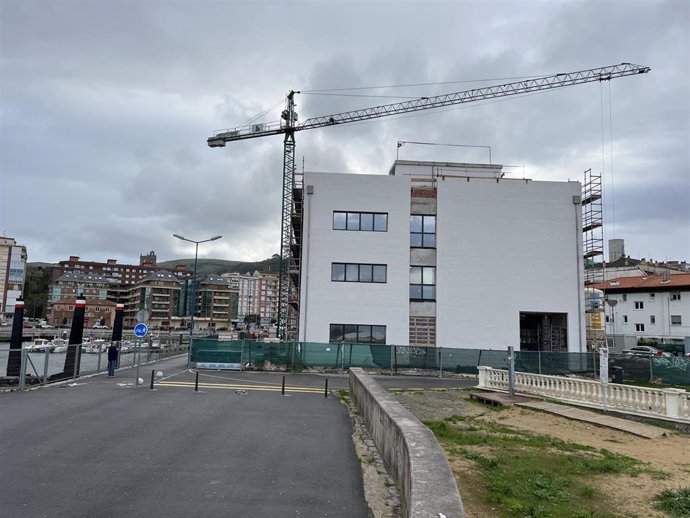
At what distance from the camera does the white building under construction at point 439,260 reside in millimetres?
31750

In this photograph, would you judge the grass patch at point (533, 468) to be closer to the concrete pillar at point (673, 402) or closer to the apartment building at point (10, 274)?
the concrete pillar at point (673, 402)

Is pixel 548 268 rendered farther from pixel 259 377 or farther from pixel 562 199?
pixel 259 377

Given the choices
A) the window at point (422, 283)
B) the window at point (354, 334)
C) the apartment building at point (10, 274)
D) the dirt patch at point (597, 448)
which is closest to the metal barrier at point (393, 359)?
the window at point (354, 334)

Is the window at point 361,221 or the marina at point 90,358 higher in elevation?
the window at point 361,221

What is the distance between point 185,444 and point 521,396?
1309 cm

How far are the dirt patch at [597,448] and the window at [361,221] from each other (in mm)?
15942

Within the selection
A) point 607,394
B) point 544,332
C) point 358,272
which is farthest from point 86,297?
point 607,394

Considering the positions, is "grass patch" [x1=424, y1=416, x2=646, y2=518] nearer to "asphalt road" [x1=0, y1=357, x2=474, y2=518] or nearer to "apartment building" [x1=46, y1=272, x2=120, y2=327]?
"asphalt road" [x1=0, y1=357, x2=474, y2=518]

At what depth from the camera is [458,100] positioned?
61.3 metres

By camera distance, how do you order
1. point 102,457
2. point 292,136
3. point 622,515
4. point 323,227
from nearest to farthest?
point 622,515 < point 102,457 < point 323,227 < point 292,136

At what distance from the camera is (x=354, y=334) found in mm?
31531

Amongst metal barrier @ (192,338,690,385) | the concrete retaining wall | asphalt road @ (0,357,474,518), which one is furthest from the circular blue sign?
the concrete retaining wall

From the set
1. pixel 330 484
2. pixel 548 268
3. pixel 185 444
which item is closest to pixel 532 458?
pixel 330 484

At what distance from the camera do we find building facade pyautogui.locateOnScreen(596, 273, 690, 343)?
54.5m
